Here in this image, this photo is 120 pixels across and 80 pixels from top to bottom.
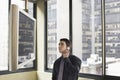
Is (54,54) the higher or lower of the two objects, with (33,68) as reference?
higher

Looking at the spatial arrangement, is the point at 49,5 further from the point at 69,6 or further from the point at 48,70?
the point at 48,70

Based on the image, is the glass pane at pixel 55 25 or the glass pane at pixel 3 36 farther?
the glass pane at pixel 55 25

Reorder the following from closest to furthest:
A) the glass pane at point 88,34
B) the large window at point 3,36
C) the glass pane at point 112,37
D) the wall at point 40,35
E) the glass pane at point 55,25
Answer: the glass pane at point 112,37 < the glass pane at point 88,34 < the large window at point 3,36 < the glass pane at point 55,25 < the wall at point 40,35

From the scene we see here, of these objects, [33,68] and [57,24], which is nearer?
[57,24]

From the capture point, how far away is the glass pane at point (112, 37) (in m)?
3.29

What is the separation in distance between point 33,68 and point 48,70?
0.41m

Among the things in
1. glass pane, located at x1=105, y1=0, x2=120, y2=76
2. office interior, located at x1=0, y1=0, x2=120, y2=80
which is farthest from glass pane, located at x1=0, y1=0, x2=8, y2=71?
glass pane, located at x1=105, y1=0, x2=120, y2=76

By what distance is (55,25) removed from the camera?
4.30 m

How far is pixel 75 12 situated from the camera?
3.91 m

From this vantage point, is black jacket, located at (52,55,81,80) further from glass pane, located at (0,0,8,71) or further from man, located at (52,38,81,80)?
glass pane, located at (0,0,8,71)

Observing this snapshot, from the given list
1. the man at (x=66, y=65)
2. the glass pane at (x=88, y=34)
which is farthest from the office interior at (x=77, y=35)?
the man at (x=66, y=65)

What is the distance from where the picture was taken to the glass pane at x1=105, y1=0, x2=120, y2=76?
3.29 m

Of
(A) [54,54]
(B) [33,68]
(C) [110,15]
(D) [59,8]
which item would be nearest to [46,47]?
(A) [54,54]

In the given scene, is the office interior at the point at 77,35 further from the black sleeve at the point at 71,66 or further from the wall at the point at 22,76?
the black sleeve at the point at 71,66
